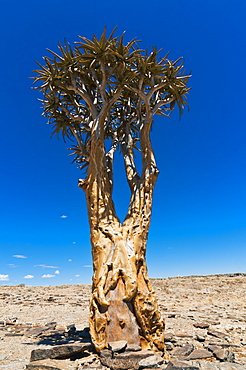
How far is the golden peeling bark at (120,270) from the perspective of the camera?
6422 millimetres

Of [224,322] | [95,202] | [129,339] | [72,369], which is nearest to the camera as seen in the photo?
[72,369]

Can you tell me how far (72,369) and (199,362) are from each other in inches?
97.2

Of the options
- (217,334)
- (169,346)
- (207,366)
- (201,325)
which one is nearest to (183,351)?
(169,346)

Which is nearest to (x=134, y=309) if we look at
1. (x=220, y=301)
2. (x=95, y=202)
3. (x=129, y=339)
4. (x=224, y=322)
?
(x=129, y=339)

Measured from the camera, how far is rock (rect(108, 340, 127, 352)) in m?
5.85

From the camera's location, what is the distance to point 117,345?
19.6 feet

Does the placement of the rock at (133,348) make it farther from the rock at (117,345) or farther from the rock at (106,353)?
the rock at (106,353)

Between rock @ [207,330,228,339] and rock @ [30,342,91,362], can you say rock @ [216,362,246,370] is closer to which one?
rock @ [30,342,91,362]

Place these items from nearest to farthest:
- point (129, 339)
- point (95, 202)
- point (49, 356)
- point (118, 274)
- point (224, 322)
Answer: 1. point (49, 356)
2. point (129, 339)
3. point (118, 274)
4. point (95, 202)
5. point (224, 322)

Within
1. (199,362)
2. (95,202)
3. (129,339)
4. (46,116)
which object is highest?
(46,116)

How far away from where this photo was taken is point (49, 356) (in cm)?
578

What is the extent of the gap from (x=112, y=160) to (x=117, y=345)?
5.07 m

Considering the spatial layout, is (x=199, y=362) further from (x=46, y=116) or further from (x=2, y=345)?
(x=46, y=116)

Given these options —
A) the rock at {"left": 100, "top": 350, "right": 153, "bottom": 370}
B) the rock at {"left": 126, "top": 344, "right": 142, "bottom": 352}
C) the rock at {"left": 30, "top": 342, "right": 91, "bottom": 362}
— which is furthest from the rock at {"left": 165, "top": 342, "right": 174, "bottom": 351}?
the rock at {"left": 30, "top": 342, "right": 91, "bottom": 362}
